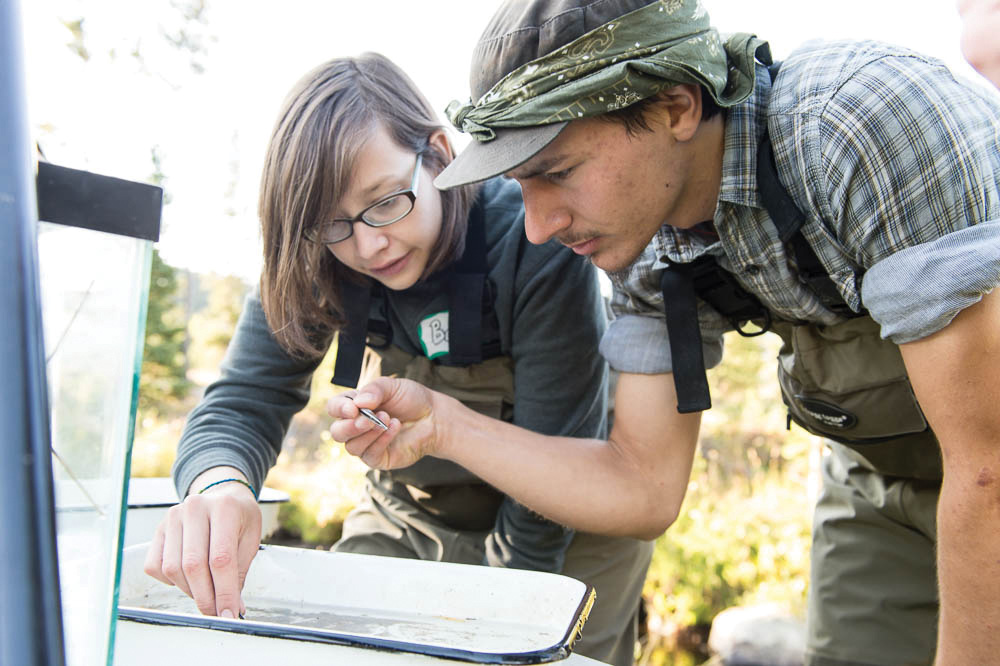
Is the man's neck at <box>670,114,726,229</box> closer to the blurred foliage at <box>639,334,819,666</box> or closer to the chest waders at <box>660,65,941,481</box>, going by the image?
the chest waders at <box>660,65,941,481</box>

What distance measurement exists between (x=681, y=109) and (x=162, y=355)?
709cm

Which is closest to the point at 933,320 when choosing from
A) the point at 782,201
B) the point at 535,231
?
the point at 782,201

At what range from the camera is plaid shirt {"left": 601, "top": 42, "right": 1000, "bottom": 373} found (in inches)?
39.9

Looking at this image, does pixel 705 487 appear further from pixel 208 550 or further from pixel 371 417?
pixel 208 550

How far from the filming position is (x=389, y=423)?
1476 mm

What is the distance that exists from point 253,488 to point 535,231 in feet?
2.55

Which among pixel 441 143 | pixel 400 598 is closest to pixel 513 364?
pixel 441 143

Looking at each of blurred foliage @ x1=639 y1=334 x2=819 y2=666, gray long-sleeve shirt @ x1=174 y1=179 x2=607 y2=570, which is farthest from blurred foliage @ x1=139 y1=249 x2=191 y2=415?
gray long-sleeve shirt @ x1=174 y1=179 x2=607 y2=570

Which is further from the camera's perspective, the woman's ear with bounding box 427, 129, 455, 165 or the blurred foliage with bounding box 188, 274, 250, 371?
the blurred foliage with bounding box 188, 274, 250, 371

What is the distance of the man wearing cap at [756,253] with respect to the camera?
104 cm

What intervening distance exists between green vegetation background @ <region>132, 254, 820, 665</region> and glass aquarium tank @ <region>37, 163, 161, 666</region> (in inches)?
97.7

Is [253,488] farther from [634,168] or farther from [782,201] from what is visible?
[782,201]

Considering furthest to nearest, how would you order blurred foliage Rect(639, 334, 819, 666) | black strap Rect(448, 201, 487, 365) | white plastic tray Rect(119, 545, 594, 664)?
blurred foliage Rect(639, 334, 819, 666), black strap Rect(448, 201, 487, 365), white plastic tray Rect(119, 545, 594, 664)

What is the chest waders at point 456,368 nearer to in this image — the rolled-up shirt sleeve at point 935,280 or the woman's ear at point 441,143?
the woman's ear at point 441,143
